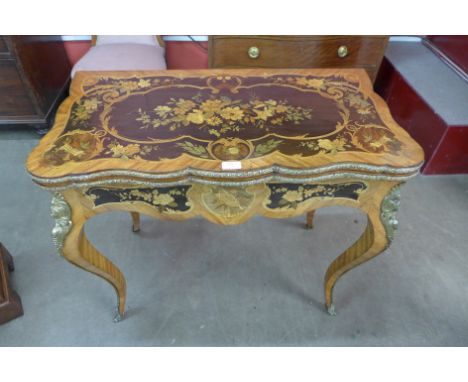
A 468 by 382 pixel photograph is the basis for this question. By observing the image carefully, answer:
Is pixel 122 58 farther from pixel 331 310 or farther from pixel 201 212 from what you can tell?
pixel 331 310

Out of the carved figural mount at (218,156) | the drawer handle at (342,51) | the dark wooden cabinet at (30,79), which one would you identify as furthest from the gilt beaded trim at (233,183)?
the dark wooden cabinet at (30,79)

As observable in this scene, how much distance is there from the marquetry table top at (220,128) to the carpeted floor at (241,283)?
80 cm

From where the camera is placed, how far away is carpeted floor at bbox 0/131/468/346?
4.59ft

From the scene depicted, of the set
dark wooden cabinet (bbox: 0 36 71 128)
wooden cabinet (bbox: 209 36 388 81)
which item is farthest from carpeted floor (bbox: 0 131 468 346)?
wooden cabinet (bbox: 209 36 388 81)

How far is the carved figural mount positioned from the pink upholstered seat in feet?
2.56

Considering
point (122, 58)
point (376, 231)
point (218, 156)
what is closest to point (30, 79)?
point (122, 58)

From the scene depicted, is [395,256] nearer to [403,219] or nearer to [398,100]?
[403,219]

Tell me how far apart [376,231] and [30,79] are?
213 cm

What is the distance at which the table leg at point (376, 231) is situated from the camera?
3.37ft

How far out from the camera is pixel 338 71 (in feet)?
4.47

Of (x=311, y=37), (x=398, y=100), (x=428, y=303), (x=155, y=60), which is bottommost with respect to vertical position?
(x=428, y=303)

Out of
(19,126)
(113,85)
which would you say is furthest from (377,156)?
(19,126)

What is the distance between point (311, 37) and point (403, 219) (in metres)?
A: 1.21

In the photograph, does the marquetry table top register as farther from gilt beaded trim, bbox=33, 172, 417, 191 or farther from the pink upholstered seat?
the pink upholstered seat
